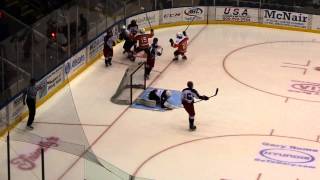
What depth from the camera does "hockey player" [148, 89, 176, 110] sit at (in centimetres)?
1475

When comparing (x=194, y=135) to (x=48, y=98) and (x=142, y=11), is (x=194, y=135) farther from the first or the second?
(x=142, y=11)

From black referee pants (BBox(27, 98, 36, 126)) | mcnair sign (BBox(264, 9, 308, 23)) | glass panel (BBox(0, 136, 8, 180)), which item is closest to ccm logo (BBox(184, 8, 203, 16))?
mcnair sign (BBox(264, 9, 308, 23))

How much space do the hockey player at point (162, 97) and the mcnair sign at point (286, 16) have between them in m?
7.11

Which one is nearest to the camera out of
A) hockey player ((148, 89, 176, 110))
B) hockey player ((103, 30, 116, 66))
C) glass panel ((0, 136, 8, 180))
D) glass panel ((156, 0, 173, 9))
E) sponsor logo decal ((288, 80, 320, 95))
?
glass panel ((0, 136, 8, 180))

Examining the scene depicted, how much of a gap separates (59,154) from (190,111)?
4322mm

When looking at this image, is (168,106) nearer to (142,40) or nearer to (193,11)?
(142,40)

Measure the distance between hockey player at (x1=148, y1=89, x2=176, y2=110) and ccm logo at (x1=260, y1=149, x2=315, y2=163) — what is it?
258 centimetres

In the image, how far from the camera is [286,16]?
2100 cm

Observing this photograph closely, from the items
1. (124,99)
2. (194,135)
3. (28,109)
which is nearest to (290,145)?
(194,135)

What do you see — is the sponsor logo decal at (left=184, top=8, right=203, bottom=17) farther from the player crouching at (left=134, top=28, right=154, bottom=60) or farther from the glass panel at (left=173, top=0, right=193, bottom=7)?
the player crouching at (left=134, top=28, right=154, bottom=60)

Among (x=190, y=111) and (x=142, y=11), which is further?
(x=142, y=11)

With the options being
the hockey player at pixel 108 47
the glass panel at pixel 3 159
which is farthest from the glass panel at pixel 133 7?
the glass panel at pixel 3 159

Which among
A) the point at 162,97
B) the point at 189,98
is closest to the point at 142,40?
the point at 162,97

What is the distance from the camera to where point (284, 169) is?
12.2 metres
